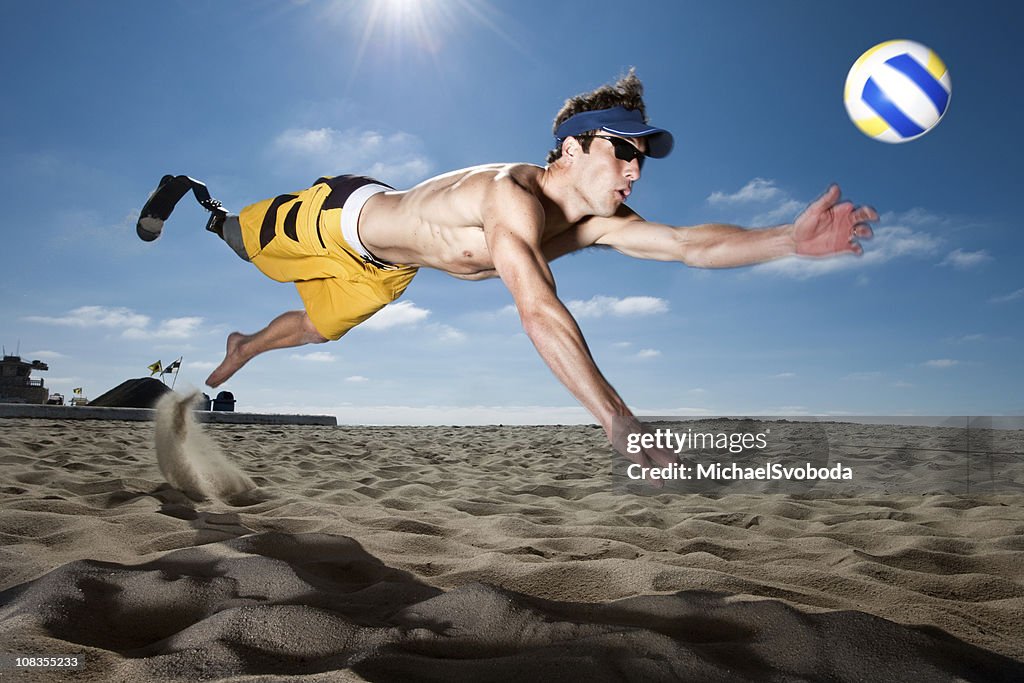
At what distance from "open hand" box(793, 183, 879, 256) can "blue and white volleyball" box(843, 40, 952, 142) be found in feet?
1.85

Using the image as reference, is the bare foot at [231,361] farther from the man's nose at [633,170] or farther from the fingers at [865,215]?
the fingers at [865,215]

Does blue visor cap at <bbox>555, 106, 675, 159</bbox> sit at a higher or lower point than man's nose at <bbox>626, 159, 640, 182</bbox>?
higher

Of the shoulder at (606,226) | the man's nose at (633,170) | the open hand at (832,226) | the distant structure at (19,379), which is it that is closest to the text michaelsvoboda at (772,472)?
the shoulder at (606,226)

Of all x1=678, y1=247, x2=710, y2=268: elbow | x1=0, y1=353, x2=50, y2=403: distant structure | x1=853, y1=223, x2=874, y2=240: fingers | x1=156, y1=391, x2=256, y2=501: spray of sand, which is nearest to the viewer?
x1=853, y1=223, x2=874, y2=240: fingers

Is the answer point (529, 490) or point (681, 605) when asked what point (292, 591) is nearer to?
point (681, 605)

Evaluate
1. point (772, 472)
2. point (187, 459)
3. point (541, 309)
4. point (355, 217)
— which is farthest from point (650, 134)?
point (772, 472)

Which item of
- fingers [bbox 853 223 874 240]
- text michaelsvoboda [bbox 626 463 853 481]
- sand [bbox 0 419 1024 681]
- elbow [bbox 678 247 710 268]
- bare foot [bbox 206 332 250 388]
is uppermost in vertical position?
elbow [bbox 678 247 710 268]

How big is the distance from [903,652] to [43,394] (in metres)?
23.5

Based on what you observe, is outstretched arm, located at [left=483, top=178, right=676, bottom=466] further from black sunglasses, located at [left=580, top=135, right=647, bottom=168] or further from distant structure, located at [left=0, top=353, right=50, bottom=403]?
distant structure, located at [left=0, top=353, right=50, bottom=403]

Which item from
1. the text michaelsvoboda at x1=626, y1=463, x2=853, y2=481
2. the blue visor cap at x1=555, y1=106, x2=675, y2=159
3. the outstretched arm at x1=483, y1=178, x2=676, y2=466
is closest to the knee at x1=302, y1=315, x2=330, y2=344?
the outstretched arm at x1=483, y1=178, x2=676, y2=466

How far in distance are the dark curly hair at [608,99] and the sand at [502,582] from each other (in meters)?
1.51

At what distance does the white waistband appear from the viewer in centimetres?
306

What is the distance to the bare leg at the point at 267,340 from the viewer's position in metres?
3.55

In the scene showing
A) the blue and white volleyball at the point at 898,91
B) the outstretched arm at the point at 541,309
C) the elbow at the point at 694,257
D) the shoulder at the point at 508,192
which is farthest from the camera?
the elbow at the point at 694,257
